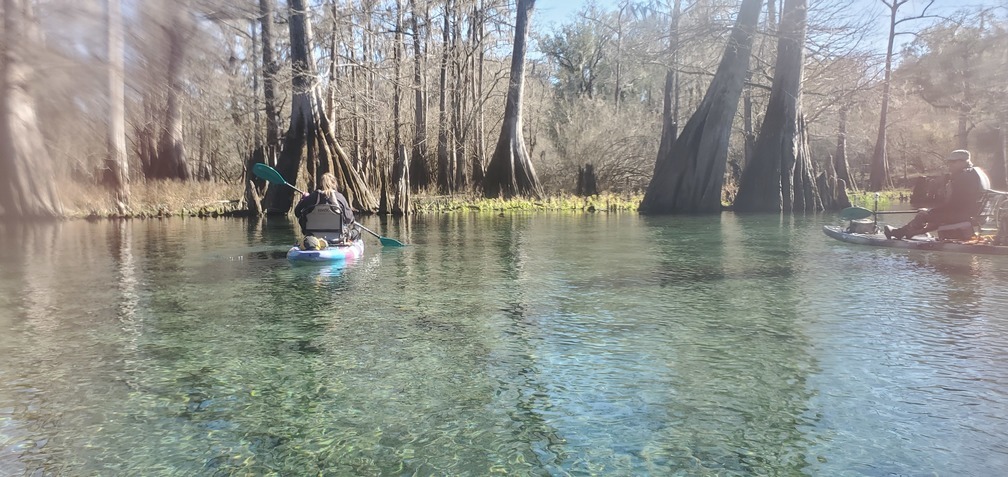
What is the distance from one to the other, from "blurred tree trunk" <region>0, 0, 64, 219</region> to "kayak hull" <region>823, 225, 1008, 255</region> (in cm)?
1252

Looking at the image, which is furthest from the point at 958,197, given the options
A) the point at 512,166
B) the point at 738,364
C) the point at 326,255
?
the point at 512,166

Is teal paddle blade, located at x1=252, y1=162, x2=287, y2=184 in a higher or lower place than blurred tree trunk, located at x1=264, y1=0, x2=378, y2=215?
lower

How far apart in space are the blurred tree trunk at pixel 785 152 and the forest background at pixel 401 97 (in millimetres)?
954

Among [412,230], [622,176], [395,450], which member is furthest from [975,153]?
[395,450]

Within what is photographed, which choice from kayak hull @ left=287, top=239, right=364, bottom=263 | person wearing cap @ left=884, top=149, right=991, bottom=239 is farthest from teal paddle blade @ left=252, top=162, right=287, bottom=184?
person wearing cap @ left=884, top=149, right=991, bottom=239

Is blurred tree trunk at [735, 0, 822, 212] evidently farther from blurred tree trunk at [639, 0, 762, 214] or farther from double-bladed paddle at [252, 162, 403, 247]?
double-bladed paddle at [252, 162, 403, 247]

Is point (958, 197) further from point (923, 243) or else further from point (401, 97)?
point (401, 97)

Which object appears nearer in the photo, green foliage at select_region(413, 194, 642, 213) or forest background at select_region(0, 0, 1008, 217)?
forest background at select_region(0, 0, 1008, 217)

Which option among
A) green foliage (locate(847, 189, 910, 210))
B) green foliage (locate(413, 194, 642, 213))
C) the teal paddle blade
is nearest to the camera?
the teal paddle blade

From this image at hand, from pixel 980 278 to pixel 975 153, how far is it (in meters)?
34.7

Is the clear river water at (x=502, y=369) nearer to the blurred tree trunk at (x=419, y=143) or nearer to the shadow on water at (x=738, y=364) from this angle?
the shadow on water at (x=738, y=364)

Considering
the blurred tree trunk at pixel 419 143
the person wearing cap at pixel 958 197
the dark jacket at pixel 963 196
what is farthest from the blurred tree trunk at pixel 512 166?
A: the dark jacket at pixel 963 196

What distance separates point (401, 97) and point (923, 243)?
75.2 ft

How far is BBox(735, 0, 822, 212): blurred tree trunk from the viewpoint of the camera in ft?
79.5
